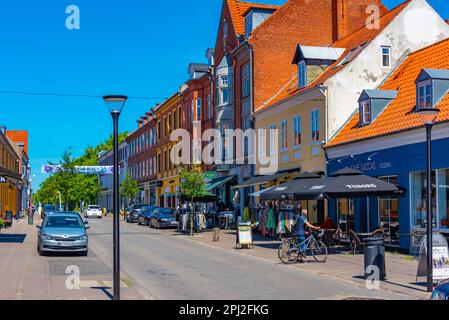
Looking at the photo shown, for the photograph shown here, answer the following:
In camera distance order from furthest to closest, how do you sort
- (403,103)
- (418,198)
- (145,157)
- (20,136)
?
(20,136) < (145,157) < (403,103) < (418,198)

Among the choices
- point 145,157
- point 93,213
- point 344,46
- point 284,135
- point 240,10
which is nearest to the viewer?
point 284,135

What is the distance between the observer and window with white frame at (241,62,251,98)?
3838 centimetres

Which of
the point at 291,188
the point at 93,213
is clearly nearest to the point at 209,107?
the point at 291,188

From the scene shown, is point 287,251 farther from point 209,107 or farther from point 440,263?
point 209,107

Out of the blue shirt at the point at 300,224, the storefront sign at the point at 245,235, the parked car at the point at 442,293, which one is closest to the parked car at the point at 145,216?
the storefront sign at the point at 245,235

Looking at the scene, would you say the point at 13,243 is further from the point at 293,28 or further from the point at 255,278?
the point at 293,28

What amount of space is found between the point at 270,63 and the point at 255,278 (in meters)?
23.7

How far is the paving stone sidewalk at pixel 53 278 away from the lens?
1257cm

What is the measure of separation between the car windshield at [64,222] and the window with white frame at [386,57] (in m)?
15.1

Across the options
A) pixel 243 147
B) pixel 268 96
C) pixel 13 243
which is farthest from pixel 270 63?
pixel 13 243

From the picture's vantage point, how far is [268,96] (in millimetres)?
37594

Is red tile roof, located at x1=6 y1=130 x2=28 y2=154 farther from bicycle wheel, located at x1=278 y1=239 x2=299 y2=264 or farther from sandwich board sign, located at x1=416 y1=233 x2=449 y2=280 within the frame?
sandwich board sign, located at x1=416 y1=233 x2=449 y2=280

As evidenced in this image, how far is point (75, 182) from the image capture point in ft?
228

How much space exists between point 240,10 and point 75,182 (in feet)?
113
